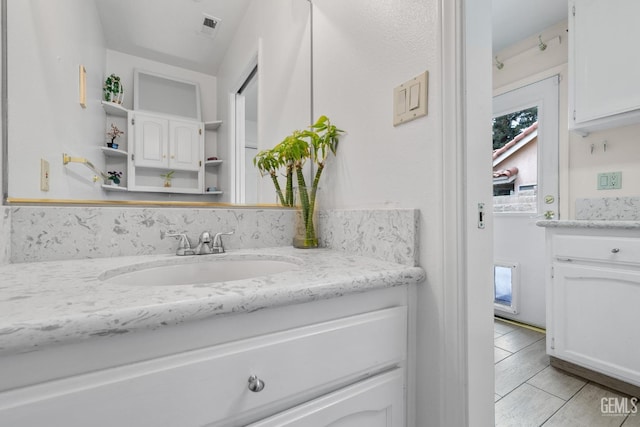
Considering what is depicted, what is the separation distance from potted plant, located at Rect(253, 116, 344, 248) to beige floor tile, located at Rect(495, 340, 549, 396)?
1290 millimetres

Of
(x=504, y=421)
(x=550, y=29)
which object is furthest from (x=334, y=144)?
(x=550, y=29)

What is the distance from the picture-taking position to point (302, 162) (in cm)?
115

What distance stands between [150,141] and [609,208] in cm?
257

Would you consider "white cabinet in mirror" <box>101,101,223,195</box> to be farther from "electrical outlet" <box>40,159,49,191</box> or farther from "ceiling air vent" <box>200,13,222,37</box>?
"ceiling air vent" <box>200,13,222,37</box>

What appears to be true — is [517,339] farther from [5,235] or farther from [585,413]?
[5,235]

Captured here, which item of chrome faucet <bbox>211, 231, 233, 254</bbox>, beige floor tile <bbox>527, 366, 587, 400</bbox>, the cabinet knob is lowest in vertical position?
beige floor tile <bbox>527, 366, 587, 400</bbox>

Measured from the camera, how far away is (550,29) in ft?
7.06

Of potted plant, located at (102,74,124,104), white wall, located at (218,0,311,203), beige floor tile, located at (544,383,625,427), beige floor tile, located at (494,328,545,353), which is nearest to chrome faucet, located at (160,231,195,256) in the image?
white wall, located at (218,0,311,203)

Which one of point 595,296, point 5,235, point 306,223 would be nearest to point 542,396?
point 595,296

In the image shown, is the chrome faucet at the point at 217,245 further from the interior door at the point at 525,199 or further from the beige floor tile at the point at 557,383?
the interior door at the point at 525,199

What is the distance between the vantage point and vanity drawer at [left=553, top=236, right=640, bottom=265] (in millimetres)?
1302

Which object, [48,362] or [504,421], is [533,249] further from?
[48,362]

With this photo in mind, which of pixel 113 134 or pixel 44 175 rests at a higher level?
pixel 113 134

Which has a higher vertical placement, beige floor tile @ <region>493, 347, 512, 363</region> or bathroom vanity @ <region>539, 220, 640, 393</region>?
bathroom vanity @ <region>539, 220, 640, 393</region>
